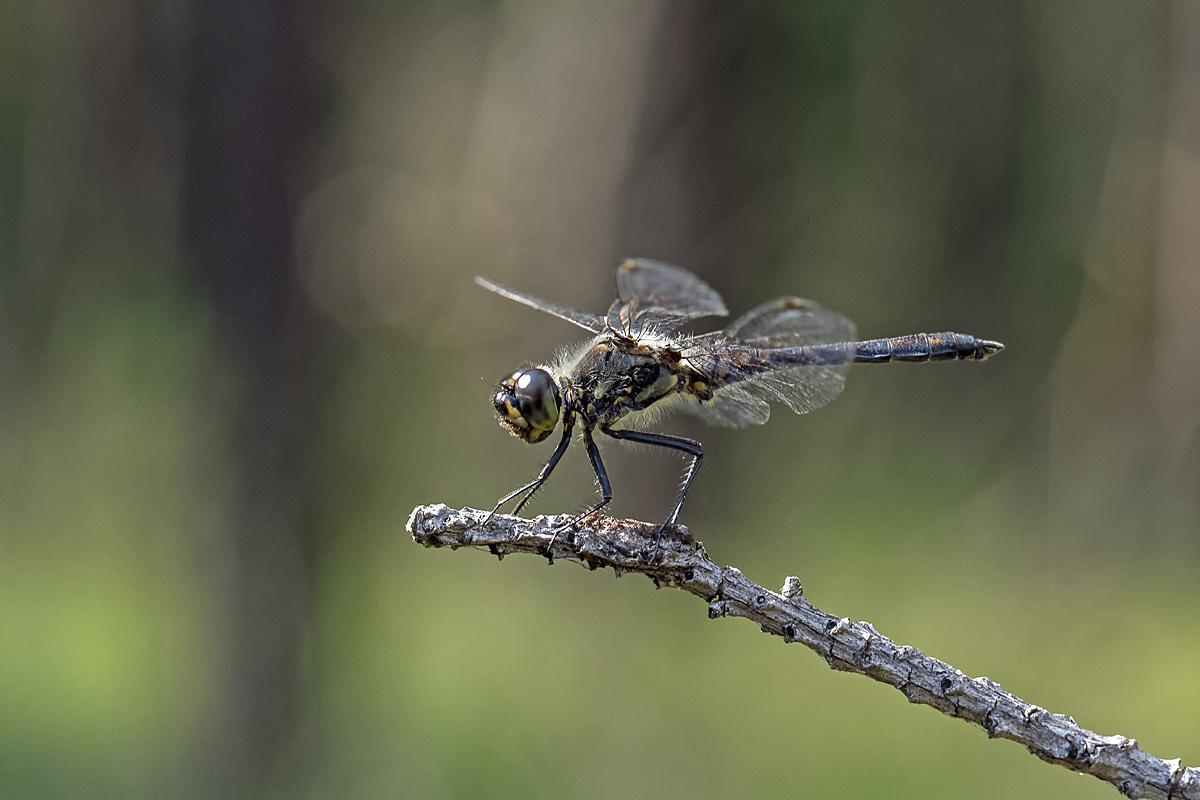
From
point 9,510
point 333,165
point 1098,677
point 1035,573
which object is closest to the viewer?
point 1098,677

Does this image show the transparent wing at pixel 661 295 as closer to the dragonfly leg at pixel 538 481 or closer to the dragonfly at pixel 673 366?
the dragonfly at pixel 673 366

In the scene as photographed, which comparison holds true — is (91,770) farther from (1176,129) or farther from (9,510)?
(1176,129)

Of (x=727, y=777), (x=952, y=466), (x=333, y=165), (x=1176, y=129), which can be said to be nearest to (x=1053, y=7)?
(x=1176, y=129)

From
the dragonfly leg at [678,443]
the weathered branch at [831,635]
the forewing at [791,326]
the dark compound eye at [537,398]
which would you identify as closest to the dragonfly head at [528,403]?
the dark compound eye at [537,398]

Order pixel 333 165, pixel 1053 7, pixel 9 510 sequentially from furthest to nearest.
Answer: pixel 1053 7 < pixel 9 510 < pixel 333 165

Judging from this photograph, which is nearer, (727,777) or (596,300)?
(727,777)

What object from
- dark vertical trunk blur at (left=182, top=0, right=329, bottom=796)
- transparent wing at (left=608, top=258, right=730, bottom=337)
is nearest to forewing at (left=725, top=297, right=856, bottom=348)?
transparent wing at (left=608, top=258, right=730, bottom=337)

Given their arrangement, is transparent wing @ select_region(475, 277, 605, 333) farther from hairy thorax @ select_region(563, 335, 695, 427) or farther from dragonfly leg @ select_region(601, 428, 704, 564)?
dragonfly leg @ select_region(601, 428, 704, 564)
